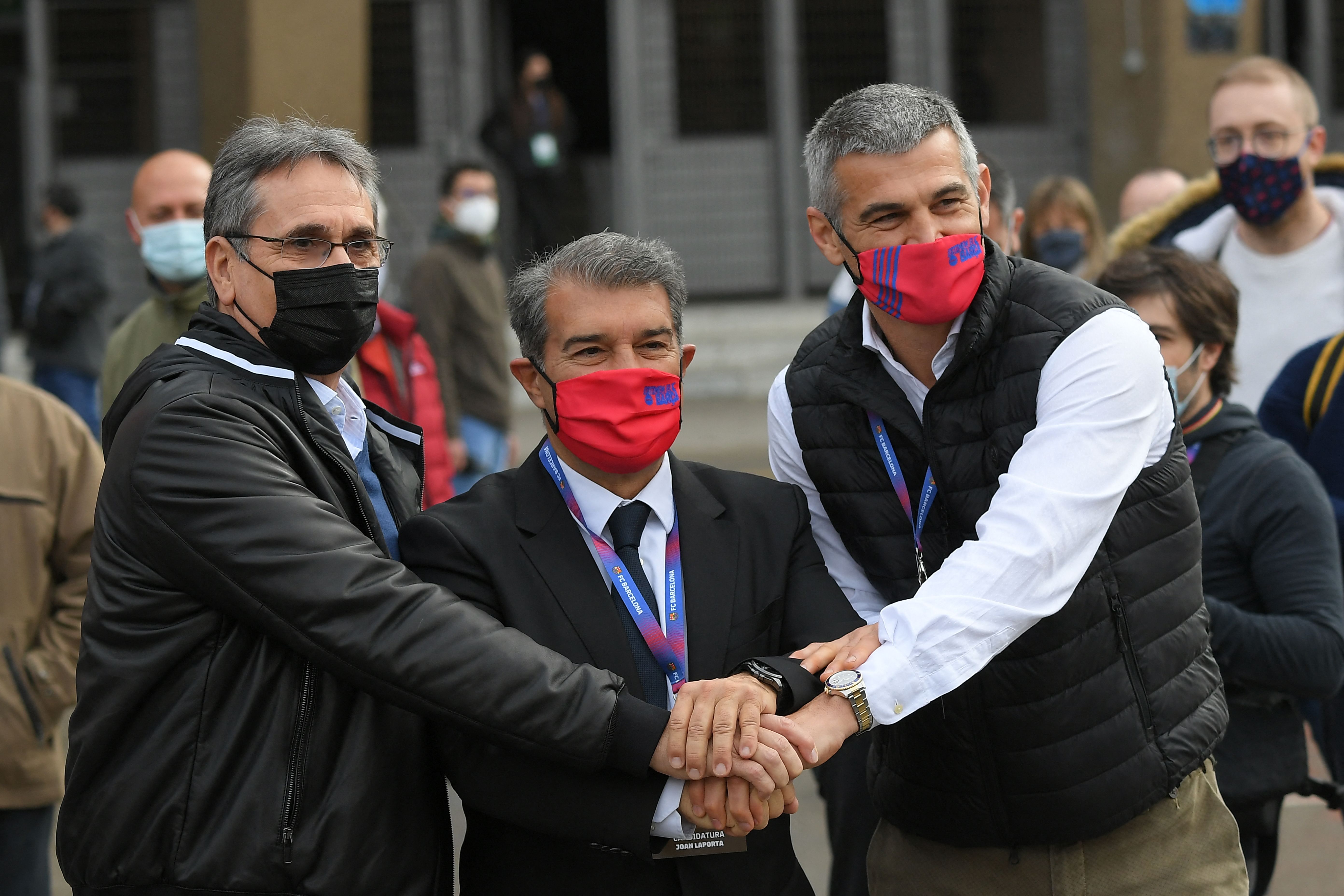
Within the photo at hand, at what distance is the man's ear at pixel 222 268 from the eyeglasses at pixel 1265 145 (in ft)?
11.4

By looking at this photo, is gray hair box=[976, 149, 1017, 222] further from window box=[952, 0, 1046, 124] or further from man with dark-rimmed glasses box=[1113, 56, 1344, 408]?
window box=[952, 0, 1046, 124]

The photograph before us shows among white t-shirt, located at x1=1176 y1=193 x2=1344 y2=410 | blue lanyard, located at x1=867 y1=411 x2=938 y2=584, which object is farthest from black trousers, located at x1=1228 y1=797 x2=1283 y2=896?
white t-shirt, located at x1=1176 y1=193 x2=1344 y2=410

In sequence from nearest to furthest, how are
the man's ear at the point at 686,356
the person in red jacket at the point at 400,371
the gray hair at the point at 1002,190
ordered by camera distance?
1. the man's ear at the point at 686,356
2. the gray hair at the point at 1002,190
3. the person in red jacket at the point at 400,371

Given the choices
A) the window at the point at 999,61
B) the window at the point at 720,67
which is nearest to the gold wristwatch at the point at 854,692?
the window at the point at 720,67

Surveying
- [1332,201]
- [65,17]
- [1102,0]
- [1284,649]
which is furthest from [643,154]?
[1284,649]

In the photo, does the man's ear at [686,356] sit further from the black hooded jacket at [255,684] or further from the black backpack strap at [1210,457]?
the black backpack strap at [1210,457]

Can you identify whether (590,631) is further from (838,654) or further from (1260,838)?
(1260,838)

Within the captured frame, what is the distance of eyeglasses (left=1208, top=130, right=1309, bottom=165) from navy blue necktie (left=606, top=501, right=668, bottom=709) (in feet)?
10.1

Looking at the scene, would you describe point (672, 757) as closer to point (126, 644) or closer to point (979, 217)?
point (126, 644)

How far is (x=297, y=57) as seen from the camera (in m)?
11.8

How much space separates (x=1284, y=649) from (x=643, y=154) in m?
11.0

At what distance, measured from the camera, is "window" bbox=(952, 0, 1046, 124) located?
14172mm

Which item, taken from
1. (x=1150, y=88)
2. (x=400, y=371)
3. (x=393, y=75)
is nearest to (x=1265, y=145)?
(x=400, y=371)

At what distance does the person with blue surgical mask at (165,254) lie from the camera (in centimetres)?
482
